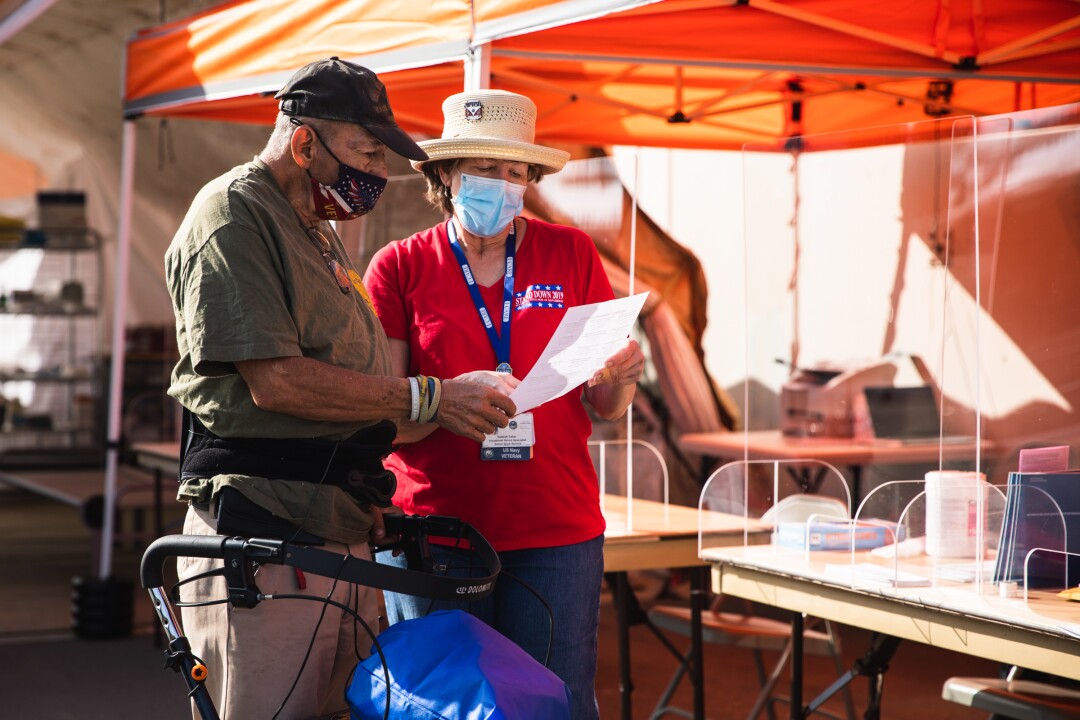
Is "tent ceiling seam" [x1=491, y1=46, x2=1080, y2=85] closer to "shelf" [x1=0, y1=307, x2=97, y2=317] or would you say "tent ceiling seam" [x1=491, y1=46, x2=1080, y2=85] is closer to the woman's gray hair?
the woman's gray hair

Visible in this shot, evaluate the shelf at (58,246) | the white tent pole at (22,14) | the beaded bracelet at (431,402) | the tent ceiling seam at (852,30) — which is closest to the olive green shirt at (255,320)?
the beaded bracelet at (431,402)

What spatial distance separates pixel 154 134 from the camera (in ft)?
27.7

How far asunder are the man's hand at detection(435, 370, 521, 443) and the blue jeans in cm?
34

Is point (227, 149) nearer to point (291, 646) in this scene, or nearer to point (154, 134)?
point (154, 134)

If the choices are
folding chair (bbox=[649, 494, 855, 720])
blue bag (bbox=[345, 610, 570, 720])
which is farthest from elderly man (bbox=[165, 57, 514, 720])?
folding chair (bbox=[649, 494, 855, 720])

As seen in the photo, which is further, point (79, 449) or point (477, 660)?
point (79, 449)

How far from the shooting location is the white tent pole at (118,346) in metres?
5.10

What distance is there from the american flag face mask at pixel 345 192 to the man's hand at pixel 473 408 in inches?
12.2

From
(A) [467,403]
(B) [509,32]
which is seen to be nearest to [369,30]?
(B) [509,32]

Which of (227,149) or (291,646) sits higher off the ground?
(227,149)

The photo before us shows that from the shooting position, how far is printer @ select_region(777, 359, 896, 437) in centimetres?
490

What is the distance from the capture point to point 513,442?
219 centimetres

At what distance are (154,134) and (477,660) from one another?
7627mm

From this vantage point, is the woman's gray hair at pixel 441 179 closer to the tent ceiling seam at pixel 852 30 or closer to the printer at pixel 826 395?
the tent ceiling seam at pixel 852 30
